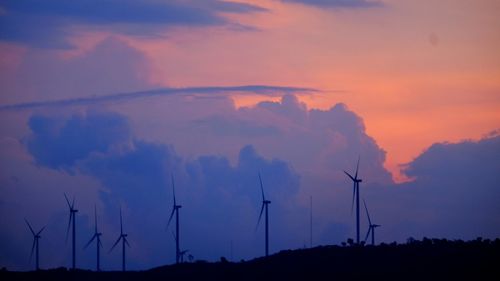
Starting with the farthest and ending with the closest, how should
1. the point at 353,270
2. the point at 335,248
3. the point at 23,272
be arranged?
Answer: the point at 23,272
the point at 335,248
the point at 353,270

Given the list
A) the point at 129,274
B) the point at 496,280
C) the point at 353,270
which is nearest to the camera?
the point at 496,280

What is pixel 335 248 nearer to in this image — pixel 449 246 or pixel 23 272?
pixel 449 246

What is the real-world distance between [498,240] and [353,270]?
1515cm

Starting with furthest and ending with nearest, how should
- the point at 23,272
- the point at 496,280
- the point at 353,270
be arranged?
1. the point at 23,272
2. the point at 353,270
3. the point at 496,280

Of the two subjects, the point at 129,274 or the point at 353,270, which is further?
the point at 129,274

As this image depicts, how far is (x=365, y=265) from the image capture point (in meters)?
104

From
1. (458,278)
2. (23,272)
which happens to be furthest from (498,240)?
(23,272)

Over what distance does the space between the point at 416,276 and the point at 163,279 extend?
29.5 meters

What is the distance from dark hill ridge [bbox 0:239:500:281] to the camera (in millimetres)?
98375

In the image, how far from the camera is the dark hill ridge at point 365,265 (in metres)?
98.4

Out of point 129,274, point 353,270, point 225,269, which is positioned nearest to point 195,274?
point 225,269

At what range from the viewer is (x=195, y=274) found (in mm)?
113188

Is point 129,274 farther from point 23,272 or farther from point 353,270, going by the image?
point 353,270

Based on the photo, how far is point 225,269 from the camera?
113375mm
